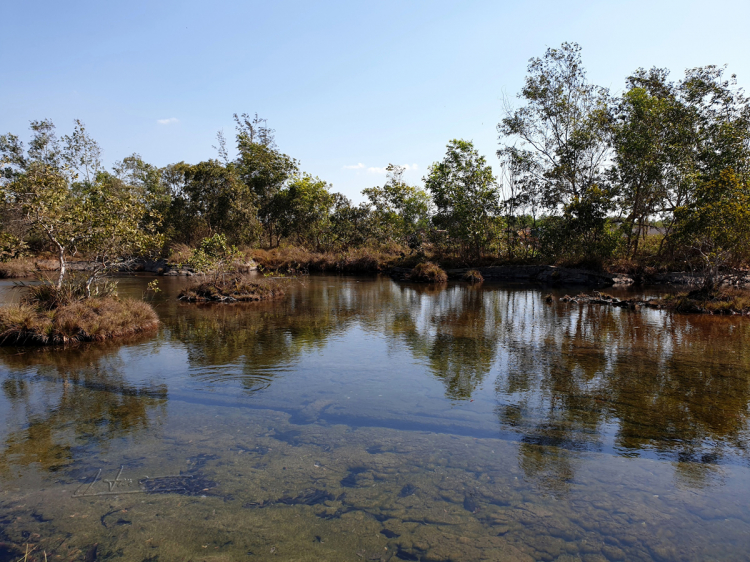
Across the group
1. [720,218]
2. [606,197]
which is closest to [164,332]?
[720,218]

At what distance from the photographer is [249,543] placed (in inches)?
158

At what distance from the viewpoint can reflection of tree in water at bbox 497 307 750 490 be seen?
5836 mm

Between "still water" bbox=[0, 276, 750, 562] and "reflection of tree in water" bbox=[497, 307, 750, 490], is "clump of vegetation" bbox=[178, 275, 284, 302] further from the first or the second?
"reflection of tree in water" bbox=[497, 307, 750, 490]

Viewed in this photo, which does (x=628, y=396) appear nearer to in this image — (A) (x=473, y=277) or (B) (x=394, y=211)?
(A) (x=473, y=277)

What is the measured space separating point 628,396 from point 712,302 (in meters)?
12.1

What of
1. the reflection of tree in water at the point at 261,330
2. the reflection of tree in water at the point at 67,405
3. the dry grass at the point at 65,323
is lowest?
the reflection of tree in water at the point at 67,405

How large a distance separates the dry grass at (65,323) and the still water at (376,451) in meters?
0.61

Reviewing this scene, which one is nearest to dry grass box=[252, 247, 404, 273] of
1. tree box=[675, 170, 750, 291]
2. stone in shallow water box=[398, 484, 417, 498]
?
tree box=[675, 170, 750, 291]

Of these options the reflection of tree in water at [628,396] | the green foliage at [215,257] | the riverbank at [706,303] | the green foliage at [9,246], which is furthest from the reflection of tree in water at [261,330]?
the riverbank at [706,303]

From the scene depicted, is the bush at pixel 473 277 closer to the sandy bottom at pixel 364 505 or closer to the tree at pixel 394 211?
the tree at pixel 394 211

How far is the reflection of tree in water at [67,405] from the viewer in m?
5.77

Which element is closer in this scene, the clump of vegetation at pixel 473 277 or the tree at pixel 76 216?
the tree at pixel 76 216

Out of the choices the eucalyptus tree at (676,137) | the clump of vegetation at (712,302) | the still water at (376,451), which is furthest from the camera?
the eucalyptus tree at (676,137)

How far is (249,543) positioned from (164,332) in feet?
35.0
